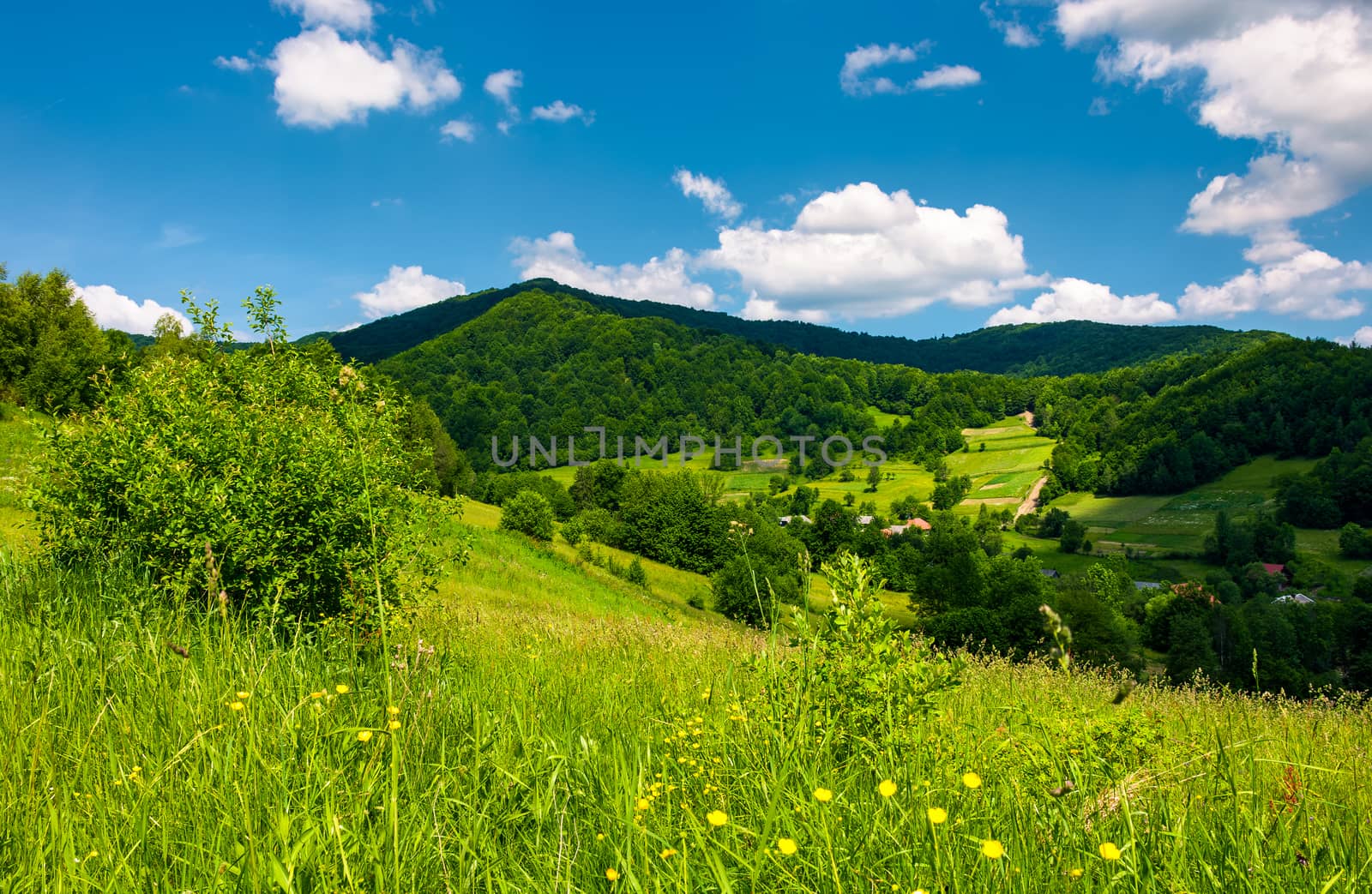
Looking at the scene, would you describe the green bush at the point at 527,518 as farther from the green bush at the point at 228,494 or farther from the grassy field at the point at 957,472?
the grassy field at the point at 957,472

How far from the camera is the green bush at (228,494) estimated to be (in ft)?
20.5

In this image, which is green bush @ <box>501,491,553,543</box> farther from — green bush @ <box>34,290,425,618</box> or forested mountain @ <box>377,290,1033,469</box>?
forested mountain @ <box>377,290,1033,469</box>

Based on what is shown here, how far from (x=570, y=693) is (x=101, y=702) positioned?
2188mm

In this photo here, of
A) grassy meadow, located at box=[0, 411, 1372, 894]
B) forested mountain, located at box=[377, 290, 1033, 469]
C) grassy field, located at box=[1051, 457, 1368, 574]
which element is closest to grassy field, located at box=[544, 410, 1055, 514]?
forested mountain, located at box=[377, 290, 1033, 469]

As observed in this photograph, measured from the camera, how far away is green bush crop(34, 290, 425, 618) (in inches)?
246

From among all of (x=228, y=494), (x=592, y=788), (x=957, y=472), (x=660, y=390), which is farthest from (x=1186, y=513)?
(x=592, y=788)

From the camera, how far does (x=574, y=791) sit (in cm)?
249

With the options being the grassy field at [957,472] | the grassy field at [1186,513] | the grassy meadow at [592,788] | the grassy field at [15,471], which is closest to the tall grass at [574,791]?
the grassy meadow at [592,788]

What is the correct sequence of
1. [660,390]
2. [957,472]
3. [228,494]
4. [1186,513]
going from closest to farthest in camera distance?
[228,494], [1186,513], [957,472], [660,390]

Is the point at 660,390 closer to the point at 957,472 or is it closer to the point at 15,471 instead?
the point at 957,472

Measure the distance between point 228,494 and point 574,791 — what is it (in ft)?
17.9

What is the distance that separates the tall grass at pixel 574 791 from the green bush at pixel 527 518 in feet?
137

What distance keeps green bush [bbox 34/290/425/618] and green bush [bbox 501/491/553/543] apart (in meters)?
37.4

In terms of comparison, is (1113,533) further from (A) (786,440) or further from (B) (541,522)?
(B) (541,522)
